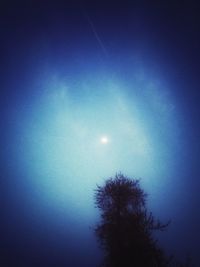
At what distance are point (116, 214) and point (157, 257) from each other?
365 centimetres

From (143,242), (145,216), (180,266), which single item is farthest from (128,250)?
(180,266)

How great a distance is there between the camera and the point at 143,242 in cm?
1689

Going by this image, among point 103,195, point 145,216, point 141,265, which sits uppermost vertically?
point 103,195

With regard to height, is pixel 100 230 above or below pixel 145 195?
below

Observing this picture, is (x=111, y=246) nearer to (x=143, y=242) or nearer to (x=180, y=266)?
(x=143, y=242)

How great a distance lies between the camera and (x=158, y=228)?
698 inches

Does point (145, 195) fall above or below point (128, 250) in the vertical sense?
above

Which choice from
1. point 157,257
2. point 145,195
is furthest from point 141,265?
point 145,195

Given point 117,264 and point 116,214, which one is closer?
point 117,264

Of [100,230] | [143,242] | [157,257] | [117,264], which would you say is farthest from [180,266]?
[100,230]

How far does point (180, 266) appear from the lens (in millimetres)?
17219

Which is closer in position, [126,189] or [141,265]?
[141,265]

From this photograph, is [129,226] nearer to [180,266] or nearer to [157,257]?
[157,257]

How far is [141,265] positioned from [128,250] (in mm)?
1193
